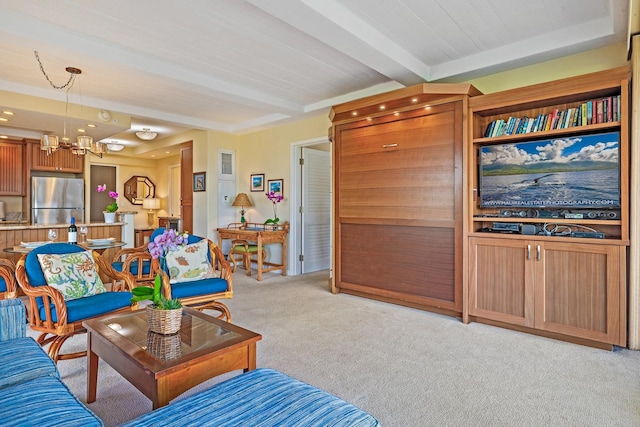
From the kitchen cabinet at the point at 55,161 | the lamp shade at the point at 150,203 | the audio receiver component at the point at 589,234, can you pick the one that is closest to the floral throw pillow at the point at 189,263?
the audio receiver component at the point at 589,234

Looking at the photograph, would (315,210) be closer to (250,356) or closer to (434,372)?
(434,372)

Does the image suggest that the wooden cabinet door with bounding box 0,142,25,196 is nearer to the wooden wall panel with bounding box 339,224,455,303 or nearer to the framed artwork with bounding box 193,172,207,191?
the framed artwork with bounding box 193,172,207,191

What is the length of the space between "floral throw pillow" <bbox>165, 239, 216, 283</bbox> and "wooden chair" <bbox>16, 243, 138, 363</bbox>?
1.81 feet

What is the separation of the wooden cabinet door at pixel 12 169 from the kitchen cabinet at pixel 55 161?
191 mm

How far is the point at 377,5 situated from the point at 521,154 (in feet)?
6.03

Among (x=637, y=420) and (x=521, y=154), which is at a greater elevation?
(x=521, y=154)

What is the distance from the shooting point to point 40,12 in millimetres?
2838

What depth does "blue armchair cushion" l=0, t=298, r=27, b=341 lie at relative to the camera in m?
1.93

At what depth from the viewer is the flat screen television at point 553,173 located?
2.91 m

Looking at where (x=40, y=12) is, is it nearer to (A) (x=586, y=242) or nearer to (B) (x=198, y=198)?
(B) (x=198, y=198)

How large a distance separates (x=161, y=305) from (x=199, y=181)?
497 cm

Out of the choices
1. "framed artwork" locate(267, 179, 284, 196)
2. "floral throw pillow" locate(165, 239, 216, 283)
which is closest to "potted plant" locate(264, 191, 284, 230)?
"framed artwork" locate(267, 179, 284, 196)

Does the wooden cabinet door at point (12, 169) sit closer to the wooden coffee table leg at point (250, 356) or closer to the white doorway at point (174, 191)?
the white doorway at point (174, 191)

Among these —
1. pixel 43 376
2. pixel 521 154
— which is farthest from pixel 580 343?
pixel 43 376
